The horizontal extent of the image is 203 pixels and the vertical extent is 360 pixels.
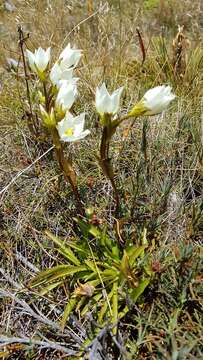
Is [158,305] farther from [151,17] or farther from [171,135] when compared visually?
[151,17]

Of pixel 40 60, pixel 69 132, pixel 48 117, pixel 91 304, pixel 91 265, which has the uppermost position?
pixel 40 60

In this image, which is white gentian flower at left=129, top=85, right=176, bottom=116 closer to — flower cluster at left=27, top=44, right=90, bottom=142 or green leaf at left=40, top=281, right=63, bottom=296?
flower cluster at left=27, top=44, right=90, bottom=142

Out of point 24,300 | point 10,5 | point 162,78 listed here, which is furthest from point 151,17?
point 24,300

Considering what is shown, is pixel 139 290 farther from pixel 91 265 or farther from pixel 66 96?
pixel 66 96

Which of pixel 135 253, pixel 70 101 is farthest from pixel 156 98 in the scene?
pixel 135 253

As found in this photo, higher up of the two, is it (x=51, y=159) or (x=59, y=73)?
(x=59, y=73)

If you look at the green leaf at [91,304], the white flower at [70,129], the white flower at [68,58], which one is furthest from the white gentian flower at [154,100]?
the green leaf at [91,304]

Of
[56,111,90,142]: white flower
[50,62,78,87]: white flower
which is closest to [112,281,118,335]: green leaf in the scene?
[56,111,90,142]: white flower
